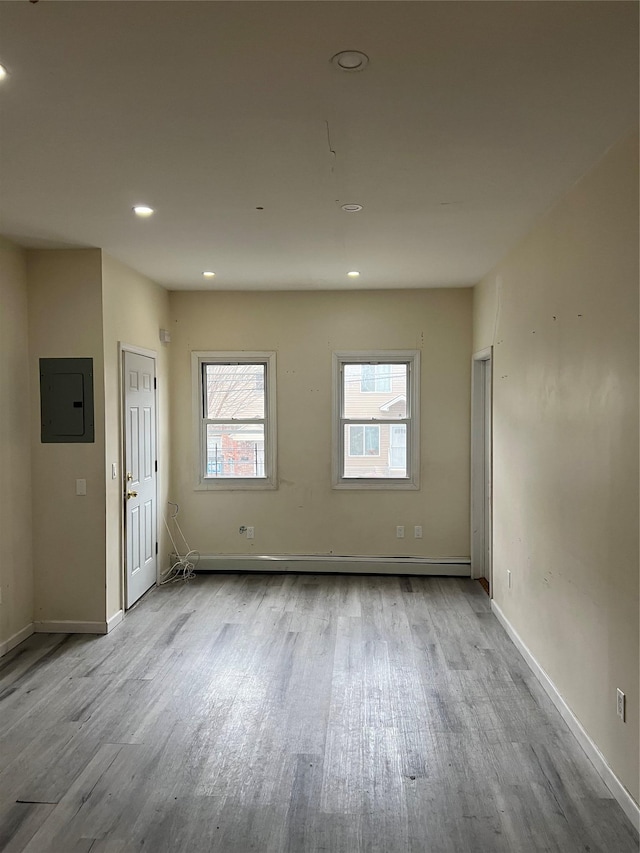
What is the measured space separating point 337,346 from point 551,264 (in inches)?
103

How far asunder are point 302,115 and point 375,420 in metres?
3.72

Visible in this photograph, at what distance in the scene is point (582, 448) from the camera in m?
2.75

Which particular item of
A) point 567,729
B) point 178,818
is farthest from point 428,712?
point 178,818

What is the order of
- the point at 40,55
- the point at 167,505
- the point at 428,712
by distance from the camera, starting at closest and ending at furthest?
the point at 40,55
the point at 428,712
the point at 167,505

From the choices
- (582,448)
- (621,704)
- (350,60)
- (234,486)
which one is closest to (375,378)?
(234,486)

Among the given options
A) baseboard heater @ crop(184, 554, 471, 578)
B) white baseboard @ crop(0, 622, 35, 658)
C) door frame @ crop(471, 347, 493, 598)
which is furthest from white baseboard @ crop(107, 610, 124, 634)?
door frame @ crop(471, 347, 493, 598)

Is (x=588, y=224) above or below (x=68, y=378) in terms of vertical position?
above

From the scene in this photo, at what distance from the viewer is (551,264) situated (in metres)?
3.22

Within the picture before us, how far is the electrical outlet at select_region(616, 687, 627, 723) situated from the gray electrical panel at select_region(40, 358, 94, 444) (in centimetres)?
350

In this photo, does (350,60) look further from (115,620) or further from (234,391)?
(234,391)

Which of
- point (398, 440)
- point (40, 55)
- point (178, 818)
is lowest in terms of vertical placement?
point (178, 818)

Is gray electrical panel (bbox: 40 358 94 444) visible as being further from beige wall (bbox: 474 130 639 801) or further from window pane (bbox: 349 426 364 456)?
beige wall (bbox: 474 130 639 801)

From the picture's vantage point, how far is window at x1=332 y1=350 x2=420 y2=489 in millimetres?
5570

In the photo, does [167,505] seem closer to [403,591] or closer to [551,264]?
[403,591]
